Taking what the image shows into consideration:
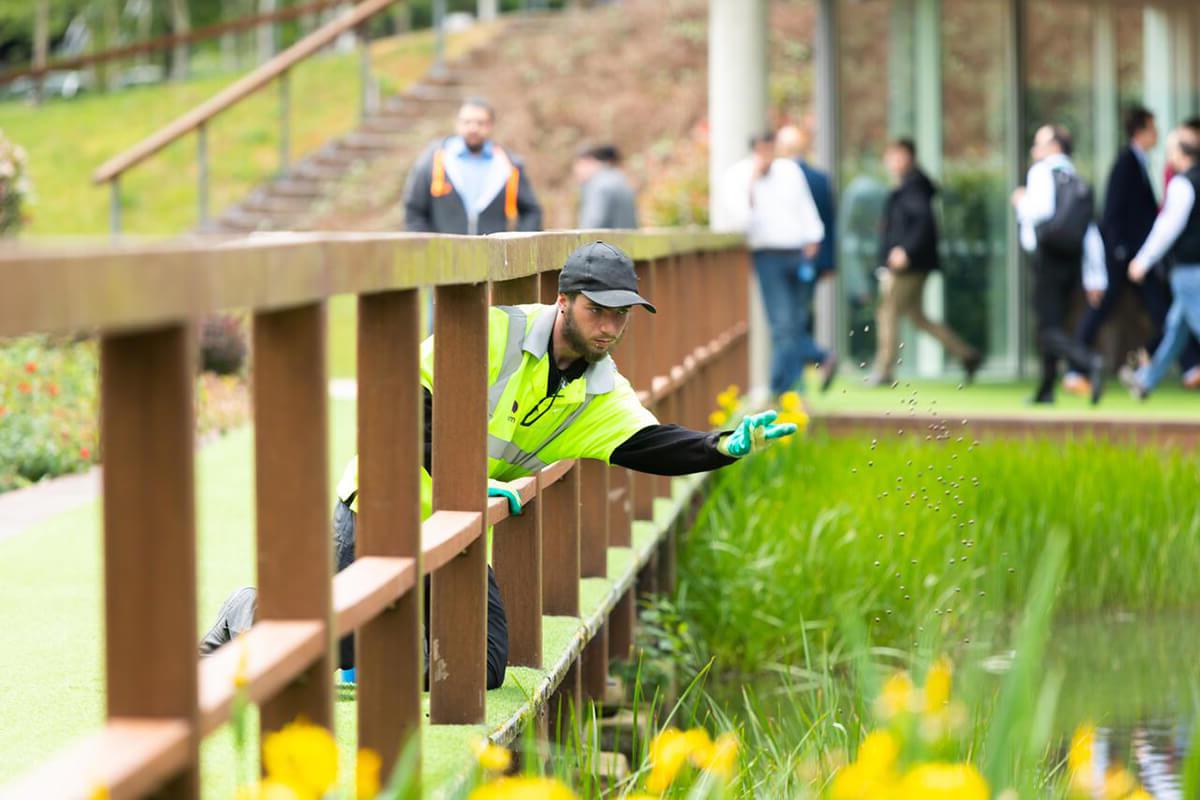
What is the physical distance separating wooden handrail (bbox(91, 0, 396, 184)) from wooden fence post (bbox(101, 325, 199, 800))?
47.1 ft

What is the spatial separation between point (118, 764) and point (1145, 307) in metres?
13.1

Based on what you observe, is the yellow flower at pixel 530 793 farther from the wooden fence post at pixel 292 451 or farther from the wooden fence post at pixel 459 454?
the wooden fence post at pixel 459 454

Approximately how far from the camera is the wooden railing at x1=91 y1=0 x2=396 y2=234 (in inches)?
658

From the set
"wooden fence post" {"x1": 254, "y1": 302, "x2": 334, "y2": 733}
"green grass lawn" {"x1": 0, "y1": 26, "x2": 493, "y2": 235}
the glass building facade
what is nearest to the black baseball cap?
"wooden fence post" {"x1": 254, "y1": 302, "x2": 334, "y2": 733}

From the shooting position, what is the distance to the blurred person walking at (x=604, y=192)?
12.1 m

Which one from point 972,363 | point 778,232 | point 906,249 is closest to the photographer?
point 778,232

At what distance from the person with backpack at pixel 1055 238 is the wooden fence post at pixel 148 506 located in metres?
10.6

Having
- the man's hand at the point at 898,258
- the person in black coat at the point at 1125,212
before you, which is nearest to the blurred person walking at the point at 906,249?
the man's hand at the point at 898,258

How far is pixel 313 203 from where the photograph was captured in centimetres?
2414

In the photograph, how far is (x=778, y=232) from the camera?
490 inches

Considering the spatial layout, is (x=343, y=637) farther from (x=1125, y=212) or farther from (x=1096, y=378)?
(x=1125, y=212)

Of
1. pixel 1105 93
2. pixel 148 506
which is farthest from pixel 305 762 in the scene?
pixel 1105 93

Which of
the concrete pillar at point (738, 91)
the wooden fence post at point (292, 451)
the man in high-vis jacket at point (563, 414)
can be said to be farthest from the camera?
the concrete pillar at point (738, 91)

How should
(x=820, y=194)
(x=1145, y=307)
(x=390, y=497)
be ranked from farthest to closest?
(x=1145, y=307)
(x=820, y=194)
(x=390, y=497)
